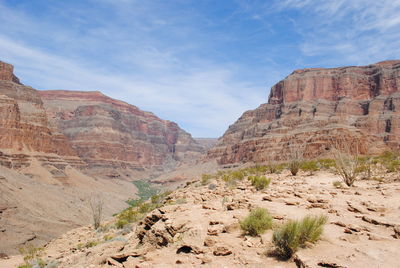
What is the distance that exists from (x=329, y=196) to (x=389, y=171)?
10121 mm

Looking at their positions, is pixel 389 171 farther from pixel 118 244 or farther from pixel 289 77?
pixel 289 77

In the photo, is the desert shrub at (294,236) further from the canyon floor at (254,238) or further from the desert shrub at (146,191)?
the desert shrub at (146,191)

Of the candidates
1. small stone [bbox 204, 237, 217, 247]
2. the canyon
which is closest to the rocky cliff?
the canyon

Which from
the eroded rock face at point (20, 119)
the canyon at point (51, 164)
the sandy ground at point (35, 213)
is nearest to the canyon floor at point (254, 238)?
the sandy ground at point (35, 213)

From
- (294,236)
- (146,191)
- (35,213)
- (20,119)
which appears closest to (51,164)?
(20,119)

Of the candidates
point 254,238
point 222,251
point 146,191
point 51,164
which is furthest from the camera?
point 146,191

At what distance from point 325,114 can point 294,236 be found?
331 ft

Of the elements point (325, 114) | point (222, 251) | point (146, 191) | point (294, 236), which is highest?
point (325, 114)

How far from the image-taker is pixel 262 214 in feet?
27.2

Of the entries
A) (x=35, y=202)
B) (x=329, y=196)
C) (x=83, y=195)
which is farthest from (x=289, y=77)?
(x=329, y=196)

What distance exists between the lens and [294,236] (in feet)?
23.2

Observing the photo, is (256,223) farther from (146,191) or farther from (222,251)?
(146,191)

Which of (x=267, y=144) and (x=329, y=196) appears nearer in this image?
(x=329, y=196)

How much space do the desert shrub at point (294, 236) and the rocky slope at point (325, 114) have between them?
230 ft
